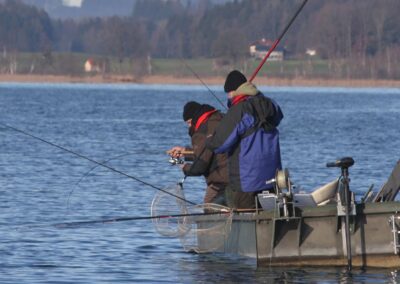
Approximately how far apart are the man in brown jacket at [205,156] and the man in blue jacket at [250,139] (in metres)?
0.75

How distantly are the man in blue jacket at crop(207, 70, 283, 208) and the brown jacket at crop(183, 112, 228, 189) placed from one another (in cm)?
73

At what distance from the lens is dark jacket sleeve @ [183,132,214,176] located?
49.4ft

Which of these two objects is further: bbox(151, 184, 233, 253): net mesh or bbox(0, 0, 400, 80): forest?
bbox(0, 0, 400, 80): forest

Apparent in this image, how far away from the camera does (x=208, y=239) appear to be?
1523 centimetres

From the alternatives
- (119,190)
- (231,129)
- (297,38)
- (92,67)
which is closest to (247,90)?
(231,129)

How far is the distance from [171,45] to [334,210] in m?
138

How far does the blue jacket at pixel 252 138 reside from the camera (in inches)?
556

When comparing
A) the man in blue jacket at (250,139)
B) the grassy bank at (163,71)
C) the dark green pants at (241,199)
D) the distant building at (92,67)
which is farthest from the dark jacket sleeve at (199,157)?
the distant building at (92,67)

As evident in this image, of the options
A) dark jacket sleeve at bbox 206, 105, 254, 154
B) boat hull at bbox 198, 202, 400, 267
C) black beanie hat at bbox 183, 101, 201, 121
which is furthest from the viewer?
black beanie hat at bbox 183, 101, 201, 121

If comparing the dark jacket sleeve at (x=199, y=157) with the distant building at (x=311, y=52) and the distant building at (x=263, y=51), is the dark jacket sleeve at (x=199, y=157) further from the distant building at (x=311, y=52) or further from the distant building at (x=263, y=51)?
the distant building at (x=311, y=52)

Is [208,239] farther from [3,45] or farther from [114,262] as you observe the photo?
[3,45]

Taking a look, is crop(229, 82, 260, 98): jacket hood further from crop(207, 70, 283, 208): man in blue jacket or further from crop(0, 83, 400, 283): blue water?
crop(0, 83, 400, 283): blue water

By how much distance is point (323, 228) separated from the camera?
13.9 m

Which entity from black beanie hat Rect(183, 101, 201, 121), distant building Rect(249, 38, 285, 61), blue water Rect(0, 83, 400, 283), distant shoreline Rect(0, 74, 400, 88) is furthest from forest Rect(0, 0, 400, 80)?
black beanie hat Rect(183, 101, 201, 121)
